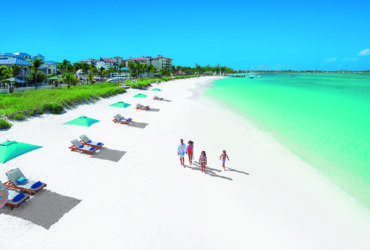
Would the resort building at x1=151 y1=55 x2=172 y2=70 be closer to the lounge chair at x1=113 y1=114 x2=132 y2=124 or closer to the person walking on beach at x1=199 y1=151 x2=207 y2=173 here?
the lounge chair at x1=113 y1=114 x2=132 y2=124

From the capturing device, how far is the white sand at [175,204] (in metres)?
5.62

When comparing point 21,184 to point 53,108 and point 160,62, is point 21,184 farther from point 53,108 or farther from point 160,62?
point 160,62

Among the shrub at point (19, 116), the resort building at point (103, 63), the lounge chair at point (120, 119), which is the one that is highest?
the resort building at point (103, 63)

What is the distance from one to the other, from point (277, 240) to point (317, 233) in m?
1.59

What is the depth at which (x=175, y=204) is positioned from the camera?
699 centimetres

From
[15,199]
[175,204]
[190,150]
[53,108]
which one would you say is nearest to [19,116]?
[53,108]

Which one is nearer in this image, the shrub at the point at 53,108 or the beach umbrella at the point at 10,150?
the beach umbrella at the point at 10,150

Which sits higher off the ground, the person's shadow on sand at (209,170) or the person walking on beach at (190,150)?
the person walking on beach at (190,150)

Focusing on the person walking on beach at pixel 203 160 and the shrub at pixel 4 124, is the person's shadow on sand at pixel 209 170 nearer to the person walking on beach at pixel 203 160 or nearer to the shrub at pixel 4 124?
the person walking on beach at pixel 203 160

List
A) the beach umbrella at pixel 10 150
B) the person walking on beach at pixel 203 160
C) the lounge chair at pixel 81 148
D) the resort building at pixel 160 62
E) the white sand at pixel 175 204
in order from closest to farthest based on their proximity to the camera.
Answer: the white sand at pixel 175 204, the beach umbrella at pixel 10 150, the person walking on beach at pixel 203 160, the lounge chair at pixel 81 148, the resort building at pixel 160 62

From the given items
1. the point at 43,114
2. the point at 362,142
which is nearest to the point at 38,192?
the point at 43,114

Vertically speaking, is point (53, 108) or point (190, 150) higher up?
point (53, 108)

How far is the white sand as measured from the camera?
5621mm

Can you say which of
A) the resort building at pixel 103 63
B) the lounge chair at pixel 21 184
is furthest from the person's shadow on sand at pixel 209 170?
the resort building at pixel 103 63
